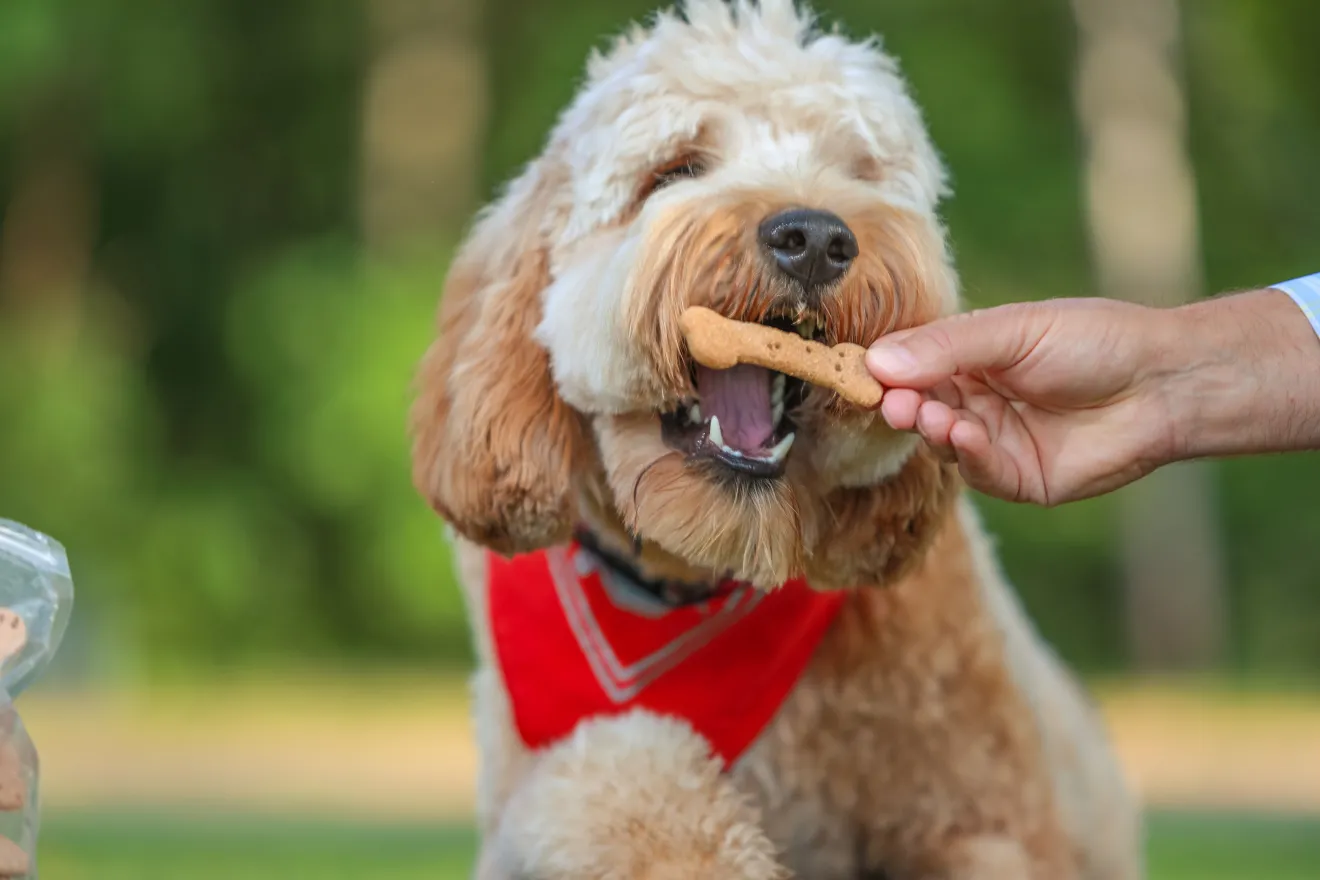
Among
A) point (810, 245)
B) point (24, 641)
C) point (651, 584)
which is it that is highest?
point (810, 245)

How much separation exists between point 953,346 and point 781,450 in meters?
0.35

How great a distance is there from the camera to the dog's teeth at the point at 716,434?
2740mm

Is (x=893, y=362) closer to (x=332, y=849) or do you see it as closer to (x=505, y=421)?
(x=505, y=421)

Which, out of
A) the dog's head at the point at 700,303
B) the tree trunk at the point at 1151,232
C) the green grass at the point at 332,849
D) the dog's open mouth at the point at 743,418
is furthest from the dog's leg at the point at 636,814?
the tree trunk at the point at 1151,232

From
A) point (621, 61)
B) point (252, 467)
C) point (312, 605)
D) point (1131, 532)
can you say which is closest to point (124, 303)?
point (252, 467)

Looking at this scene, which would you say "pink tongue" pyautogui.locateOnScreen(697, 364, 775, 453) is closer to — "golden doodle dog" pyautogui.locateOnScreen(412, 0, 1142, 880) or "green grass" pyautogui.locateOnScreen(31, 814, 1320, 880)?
"golden doodle dog" pyautogui.locateOnScreen(412, 0, 1142, 880)

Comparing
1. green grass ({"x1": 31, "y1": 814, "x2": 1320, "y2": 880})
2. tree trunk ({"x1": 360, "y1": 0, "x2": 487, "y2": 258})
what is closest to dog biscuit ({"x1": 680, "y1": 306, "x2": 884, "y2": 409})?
green grass ({"x1": 31, "y1": 814, "x2": 1320, "y2": 880})

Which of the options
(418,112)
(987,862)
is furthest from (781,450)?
(418,112)

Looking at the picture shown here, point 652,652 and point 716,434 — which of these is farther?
point 652,652

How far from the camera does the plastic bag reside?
2.48 m

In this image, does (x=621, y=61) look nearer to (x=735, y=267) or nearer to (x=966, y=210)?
(x=735, y=267)

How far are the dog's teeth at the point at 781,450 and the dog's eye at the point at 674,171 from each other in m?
0.50

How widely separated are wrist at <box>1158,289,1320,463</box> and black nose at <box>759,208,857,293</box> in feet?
1.70

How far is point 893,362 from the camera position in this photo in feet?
8.17
